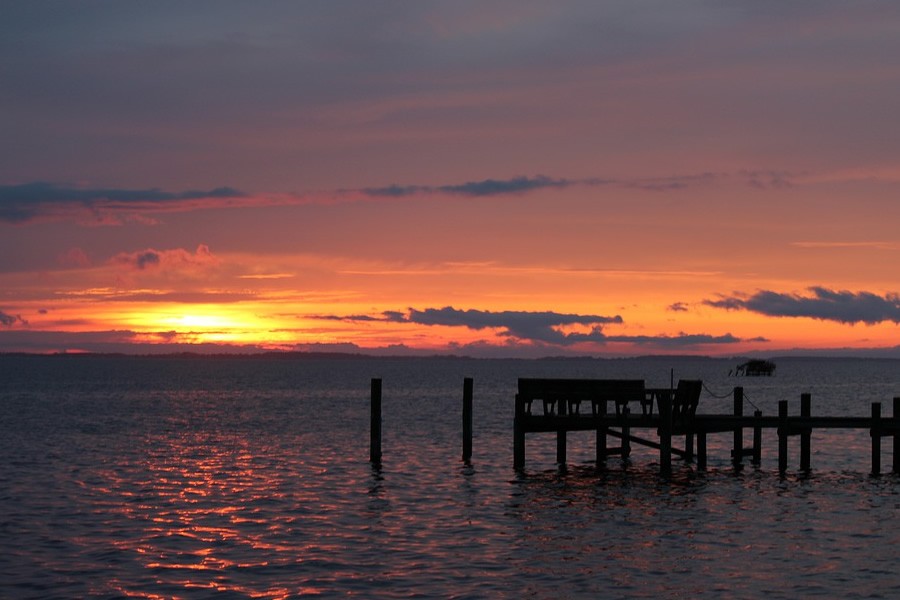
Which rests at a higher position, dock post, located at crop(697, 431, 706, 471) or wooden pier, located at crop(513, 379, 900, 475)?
wooden pier, located at crop(513, 379, 900, 475)

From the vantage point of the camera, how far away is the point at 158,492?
34.0 meters

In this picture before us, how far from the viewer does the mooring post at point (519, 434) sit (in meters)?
38.2

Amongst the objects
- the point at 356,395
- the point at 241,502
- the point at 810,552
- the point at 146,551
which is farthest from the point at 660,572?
the point at 356,395

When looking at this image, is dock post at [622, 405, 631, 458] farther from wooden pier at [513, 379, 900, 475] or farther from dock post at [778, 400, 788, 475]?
dock post at [778, 400, 788, 475]

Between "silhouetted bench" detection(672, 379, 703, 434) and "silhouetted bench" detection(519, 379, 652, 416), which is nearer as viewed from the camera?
"silhouetted bench" detection(672, 379, 703, 434)

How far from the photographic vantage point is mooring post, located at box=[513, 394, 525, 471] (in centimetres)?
3819

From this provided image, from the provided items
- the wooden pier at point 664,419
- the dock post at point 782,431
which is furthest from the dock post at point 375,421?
the dock post at point 782,431

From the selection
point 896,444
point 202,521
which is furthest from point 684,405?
point 202,521

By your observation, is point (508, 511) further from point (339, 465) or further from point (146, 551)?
point (339, 465)

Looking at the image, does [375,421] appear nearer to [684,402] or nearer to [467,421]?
[467,421]

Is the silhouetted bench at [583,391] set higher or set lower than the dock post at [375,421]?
higher

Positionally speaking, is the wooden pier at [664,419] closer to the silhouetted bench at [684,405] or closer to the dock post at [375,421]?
the silhouetted bench at [684,405]

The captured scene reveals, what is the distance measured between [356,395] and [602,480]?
83188 millimetres

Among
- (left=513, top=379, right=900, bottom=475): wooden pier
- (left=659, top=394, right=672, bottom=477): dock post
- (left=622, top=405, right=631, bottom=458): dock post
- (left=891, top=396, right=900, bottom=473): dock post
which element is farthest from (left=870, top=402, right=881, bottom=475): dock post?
(left=622, top=405, right=631, bottom=458): dock post
